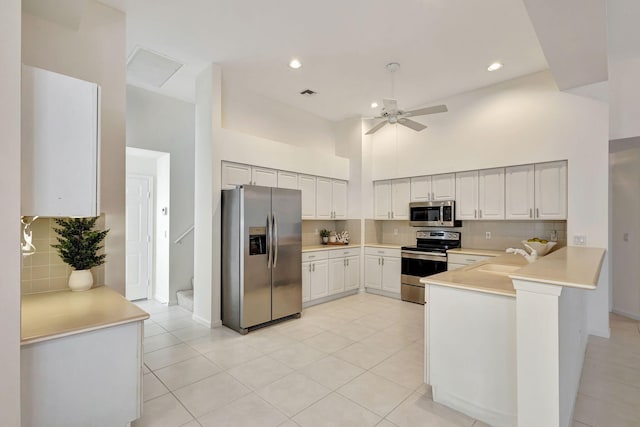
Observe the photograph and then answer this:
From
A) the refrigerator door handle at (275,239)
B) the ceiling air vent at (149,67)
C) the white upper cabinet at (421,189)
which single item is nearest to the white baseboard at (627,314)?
the white upper cabinet at (421,189)

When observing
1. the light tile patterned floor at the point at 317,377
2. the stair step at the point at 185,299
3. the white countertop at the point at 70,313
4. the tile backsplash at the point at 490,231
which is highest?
the tile backsplash at the point at 490,231

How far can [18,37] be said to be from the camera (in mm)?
1350

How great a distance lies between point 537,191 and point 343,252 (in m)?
2.93

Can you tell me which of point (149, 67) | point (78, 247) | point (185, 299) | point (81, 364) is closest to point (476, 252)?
point (185, 299)

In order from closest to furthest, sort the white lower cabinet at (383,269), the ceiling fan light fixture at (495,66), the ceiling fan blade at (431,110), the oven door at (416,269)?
the ceiling fan blade at (431,110)
the ceiling fan light fixture at (495,66)
the oven door at (416,269)
the white lower cabinet at (383,269)

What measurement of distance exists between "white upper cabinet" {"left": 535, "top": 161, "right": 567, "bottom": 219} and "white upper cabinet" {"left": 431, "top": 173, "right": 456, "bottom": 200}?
1.09 m

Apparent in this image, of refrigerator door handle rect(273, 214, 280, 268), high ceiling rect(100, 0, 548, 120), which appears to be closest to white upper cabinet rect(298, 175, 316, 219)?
refrigerator door handle rect(273, 214, 280, 268)

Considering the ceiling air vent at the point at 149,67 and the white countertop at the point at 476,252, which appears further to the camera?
the white countertop at the point at 476,252

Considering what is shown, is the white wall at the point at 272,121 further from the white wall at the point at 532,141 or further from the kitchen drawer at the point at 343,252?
the kitchen drawer at the point at 343,252

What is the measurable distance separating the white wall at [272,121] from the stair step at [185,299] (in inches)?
101

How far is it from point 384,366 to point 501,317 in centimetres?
129

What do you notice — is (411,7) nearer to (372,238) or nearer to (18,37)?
(18,37)

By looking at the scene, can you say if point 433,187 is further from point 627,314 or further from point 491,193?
point 627,314

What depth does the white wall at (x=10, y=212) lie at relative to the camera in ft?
4.27
